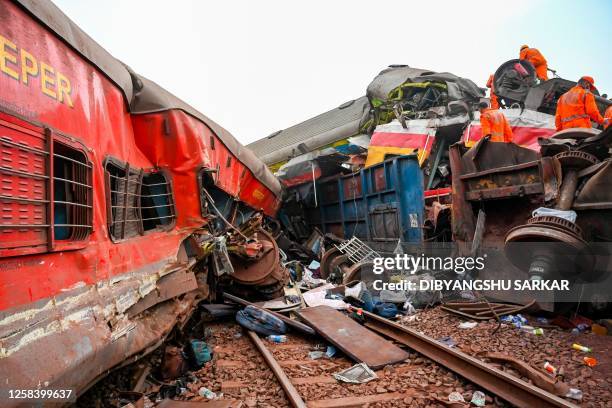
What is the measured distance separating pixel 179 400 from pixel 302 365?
118 centimetres

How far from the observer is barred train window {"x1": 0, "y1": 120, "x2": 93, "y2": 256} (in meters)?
1.61

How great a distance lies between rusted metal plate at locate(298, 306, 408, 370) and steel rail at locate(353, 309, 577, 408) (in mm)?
236

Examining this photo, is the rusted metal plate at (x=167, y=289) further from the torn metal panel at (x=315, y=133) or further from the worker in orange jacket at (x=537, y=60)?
the worker in orange jacket at (x=537, y=60)

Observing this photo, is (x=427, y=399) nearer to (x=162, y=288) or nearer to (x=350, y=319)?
(x=350, y=319)

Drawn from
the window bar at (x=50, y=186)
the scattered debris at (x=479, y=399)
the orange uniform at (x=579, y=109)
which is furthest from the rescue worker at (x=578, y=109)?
the window bar at (x=50, y=186)

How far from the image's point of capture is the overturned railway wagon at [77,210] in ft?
5.31

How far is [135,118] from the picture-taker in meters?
3.53

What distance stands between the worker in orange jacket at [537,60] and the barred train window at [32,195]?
39.6ft

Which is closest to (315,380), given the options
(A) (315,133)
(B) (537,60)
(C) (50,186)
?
(C) (50,186)

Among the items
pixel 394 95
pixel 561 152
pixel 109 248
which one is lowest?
pixel 109 248

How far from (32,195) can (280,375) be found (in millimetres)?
2351

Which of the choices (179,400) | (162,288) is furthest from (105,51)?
(179,400)

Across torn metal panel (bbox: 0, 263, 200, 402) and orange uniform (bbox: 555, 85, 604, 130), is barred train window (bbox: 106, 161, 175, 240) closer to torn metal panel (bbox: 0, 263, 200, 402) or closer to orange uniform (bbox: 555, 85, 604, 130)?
torn metal panel (bbox: 0, 263, 200, 402)

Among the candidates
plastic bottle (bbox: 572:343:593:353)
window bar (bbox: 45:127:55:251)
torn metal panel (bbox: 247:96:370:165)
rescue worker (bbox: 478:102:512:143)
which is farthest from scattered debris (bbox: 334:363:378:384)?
torn metal panel (bbox: 247:96:370:165)
